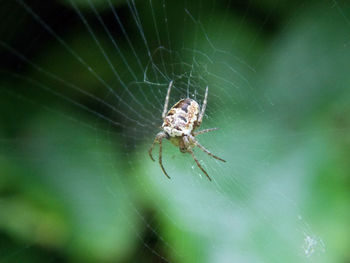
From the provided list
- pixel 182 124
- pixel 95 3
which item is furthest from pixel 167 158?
pixel 95 3

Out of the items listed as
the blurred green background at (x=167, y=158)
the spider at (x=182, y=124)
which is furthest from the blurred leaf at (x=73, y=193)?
the spider at (x=182, y=124)

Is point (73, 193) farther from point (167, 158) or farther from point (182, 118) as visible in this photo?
point (182, 118)

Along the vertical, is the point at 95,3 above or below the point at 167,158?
above

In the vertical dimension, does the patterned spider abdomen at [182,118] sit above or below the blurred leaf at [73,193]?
above

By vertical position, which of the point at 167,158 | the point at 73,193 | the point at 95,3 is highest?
the point at 95,3

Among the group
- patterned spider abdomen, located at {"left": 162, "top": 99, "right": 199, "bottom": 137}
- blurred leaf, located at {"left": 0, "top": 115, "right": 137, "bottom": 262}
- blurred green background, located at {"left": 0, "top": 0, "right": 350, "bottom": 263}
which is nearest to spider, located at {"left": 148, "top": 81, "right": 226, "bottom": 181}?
patterned spider abdomen, located at {"left": 162, "top": 99, "right": 199, "bottom": 137}

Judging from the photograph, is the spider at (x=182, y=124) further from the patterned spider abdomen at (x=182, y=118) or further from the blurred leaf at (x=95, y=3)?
the blurred leaf at (x=95, y=3)

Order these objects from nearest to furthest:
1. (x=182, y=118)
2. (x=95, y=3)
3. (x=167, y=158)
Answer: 1. (x=95, y=3)
2. (x=167, y=158)
3. (x=182, y=118)
